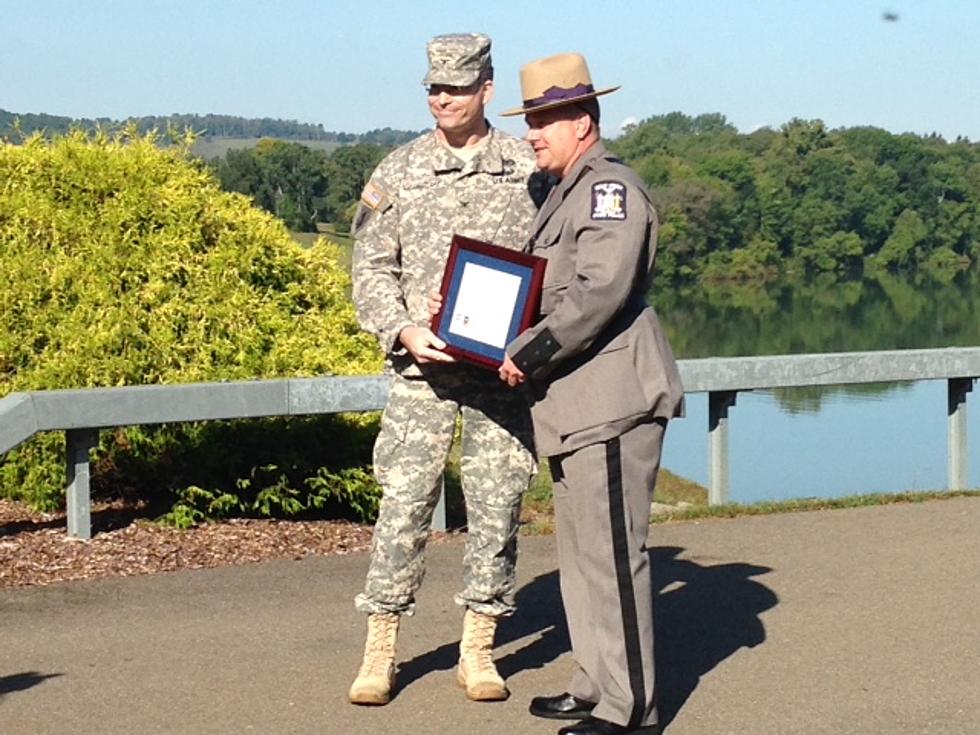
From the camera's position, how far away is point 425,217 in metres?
5.91

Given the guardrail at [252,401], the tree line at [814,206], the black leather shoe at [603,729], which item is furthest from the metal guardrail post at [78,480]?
the tree line at [814,206]

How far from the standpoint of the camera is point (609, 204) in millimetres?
5281

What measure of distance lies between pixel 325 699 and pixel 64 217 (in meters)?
4.00

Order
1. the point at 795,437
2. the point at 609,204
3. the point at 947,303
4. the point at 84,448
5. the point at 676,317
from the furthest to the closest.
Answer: the point at 947,303 → the point at 676,317 → the point at 795,437 → the point at 84,448 → the point at 609,204

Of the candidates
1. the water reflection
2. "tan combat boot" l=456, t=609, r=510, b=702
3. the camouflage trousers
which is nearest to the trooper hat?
the camouflage trousers

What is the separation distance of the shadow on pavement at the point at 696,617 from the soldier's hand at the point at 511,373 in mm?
1177

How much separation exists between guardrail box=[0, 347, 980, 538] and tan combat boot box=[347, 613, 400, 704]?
2.46 meters

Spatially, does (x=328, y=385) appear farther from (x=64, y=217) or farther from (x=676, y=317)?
(x=676, y=317)

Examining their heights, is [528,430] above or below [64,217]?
below

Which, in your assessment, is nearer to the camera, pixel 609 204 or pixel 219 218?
pixel 609 204

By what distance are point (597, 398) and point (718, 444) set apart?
4.33 metres

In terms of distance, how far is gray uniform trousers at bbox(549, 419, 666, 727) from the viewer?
5406 millimetres

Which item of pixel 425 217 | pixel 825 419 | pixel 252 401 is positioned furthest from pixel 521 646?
pixel 825 419

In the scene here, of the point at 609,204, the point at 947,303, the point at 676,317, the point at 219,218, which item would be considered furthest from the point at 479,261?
the point at 947,303
